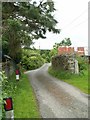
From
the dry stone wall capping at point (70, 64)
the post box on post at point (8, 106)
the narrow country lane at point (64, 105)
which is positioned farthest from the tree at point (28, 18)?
the post box on post at point (8, 106)

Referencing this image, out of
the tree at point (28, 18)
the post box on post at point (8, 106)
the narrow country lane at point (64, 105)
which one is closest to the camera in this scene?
the post box on post at point (8, 106)

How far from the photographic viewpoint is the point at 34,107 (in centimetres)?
1130

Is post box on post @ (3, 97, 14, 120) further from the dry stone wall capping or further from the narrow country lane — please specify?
the dry stone wall capping

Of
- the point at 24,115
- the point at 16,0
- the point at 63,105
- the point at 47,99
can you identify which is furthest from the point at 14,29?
the point at 24,115

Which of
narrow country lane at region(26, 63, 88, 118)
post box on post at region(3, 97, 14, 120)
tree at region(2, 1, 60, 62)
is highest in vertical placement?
tree at region(2, 1, 60, 62)

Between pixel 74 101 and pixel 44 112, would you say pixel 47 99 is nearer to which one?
pixel 74 101

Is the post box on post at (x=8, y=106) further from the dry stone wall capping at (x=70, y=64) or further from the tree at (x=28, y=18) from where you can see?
the dry stone wall capping at (x=70, y=64)

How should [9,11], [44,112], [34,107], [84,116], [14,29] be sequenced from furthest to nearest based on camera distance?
[9,11]
[14,29]
[34,107]
[44,112]
[84,116]

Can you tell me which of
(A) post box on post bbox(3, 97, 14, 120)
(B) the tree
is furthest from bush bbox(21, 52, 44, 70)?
(A) post box on post bbox(3, 97, 14, 120)

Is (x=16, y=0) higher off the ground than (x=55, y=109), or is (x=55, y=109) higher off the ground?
(x=16, y=0)

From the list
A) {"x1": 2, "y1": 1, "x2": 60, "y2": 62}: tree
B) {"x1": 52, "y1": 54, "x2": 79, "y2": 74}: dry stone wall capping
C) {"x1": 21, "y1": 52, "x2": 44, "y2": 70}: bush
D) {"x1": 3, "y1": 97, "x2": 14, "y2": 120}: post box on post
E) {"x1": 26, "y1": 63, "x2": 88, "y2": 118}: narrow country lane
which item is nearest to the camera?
{"x1": 3, "y1": 97, "x2": 14, "y2": 120}: post box on post

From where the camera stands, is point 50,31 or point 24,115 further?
point 50,31

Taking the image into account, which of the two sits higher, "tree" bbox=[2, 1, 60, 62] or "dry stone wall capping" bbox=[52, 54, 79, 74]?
"tree" bbox=[2, 1, 60, 62]

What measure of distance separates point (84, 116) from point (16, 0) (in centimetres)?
1358
